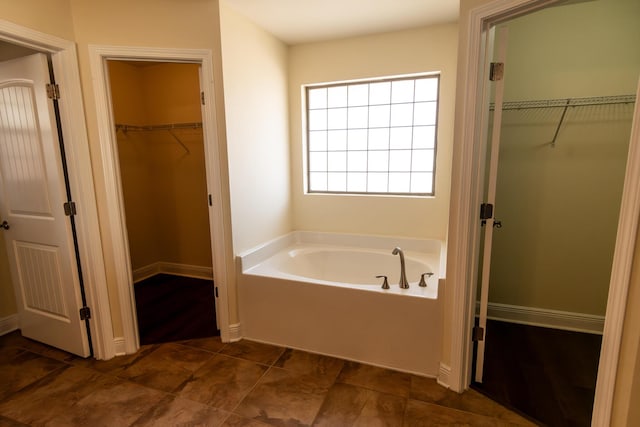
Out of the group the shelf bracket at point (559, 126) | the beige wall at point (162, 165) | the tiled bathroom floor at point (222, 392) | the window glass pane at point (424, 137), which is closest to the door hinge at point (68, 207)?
the tiled bathroom floor at point (222, 392)

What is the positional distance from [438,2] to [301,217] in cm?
212

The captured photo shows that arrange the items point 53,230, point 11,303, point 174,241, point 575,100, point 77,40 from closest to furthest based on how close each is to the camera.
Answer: point 77,40
point 53,230
point 575,100
point 11,303
point 174,241

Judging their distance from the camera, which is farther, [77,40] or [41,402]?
[77,40]

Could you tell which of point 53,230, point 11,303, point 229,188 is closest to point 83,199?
point 53,230

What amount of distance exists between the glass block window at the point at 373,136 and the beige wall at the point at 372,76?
12cm

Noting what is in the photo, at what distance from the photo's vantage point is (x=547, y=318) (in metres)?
2.54

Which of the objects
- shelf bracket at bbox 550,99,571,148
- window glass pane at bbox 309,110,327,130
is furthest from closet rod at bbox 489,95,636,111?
window glass pane at bbox 309,110,327,130

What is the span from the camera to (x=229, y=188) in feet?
7.43

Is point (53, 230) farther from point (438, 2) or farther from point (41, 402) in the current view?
point (438, 2)

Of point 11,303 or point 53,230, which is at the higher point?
point 53,230

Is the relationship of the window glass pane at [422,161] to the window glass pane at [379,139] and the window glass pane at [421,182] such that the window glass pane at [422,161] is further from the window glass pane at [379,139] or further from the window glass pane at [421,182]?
the window glass pane at [379,139]

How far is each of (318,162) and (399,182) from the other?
848mm

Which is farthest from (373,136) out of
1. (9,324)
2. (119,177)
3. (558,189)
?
(9,324)

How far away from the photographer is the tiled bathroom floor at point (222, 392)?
1.68 metres
